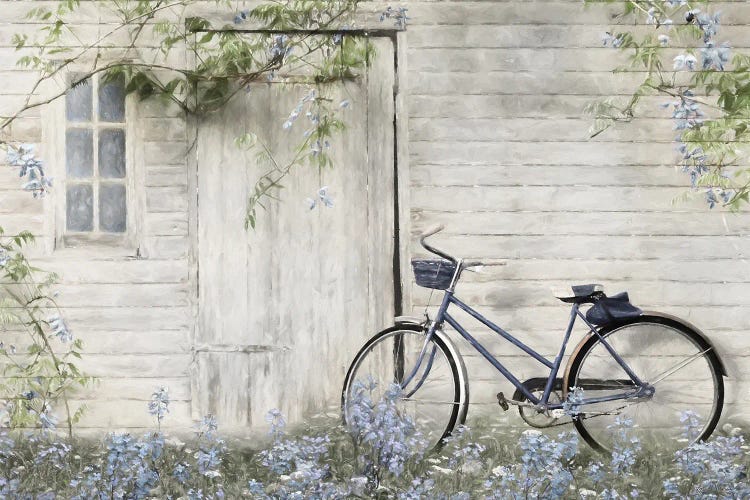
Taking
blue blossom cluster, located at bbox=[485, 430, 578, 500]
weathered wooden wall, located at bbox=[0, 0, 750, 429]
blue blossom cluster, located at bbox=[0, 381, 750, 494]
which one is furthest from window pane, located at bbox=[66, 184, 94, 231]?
blue blossom cluster, located at bbox=[485, 430, 578, 500]

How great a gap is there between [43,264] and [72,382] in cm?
73

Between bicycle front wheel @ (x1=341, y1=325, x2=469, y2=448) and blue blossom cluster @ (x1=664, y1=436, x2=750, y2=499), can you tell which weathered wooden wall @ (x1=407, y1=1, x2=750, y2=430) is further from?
blue blossom cluster @ (x1=664, y1=436, x2=750, y2=499)

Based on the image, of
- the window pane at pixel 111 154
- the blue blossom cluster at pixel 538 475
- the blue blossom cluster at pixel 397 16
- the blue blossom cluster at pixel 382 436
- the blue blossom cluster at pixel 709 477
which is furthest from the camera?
the window pane at pixel 111 154

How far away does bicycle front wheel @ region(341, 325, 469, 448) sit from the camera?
4836mm

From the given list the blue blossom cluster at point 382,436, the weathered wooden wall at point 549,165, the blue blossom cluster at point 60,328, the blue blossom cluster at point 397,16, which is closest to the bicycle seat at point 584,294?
the weathered wooden wall at point 549,165

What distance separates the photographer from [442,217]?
18.2ft

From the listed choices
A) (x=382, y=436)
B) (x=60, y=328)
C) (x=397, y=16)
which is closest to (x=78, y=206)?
(x=60, y=328)

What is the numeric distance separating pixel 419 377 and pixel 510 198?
3.93 ft

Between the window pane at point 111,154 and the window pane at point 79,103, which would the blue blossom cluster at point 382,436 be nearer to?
the window pane at point 111,154

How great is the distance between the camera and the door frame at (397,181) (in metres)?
5.56

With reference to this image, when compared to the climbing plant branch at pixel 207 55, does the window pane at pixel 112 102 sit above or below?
below

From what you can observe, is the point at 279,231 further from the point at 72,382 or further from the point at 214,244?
the point at 72,382

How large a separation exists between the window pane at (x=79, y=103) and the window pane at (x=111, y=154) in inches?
6.0

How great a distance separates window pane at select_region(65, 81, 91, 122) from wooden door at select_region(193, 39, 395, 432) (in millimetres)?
701
